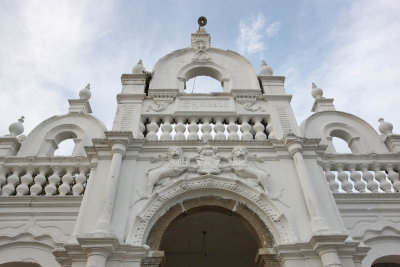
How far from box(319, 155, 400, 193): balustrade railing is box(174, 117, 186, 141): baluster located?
3515 millimetres

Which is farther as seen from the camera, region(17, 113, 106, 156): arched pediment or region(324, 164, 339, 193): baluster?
region(17, 113, 106, 156): arched pediment

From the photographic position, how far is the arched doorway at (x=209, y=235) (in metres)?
6.77

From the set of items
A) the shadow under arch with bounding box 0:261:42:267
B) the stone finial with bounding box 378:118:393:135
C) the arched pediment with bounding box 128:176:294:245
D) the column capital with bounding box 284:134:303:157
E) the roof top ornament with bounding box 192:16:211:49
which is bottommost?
the shadow under arch with bounding box 0:261:42:267

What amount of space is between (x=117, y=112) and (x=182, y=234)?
3923 mm

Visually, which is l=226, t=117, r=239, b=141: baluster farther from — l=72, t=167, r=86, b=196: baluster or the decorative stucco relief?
l=72, t=167, r=86, b=196: baluster

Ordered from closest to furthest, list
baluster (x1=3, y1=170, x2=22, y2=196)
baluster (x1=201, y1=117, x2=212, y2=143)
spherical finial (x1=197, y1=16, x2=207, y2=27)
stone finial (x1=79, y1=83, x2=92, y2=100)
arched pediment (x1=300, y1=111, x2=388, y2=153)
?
baluster (x1=3, y1=170, x2=22, y2=196), baluster (x1=201, y1=117, x2=212, y2=143), arched pediment (x1=300, y1=111, x2=388, y2=153), stone finial (x1=79, y1=83, x2=92, y2=100), spherical finial (x1=197, y1=16, x2=207, y2=27)

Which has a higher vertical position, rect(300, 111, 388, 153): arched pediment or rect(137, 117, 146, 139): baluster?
rect(300, 111, 388, 153): arched pediment

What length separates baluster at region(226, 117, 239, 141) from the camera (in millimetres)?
8156

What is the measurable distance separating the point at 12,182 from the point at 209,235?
5.39 m

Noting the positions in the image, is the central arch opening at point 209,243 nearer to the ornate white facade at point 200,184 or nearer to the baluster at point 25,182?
the ornate white facade at point 200,184

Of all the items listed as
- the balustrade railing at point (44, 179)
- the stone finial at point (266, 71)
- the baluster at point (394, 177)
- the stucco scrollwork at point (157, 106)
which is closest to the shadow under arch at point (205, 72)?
the stone finial at point (266, 71)

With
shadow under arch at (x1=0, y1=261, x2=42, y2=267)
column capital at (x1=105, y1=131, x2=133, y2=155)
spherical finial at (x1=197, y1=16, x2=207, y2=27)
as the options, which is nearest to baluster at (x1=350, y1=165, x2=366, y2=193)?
column capital at (x1=105, y1=131, x2=133, y2=155)

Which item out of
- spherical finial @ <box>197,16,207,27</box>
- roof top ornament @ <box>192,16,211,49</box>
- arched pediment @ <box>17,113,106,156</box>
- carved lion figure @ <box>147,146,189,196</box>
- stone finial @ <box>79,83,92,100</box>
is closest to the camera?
carved lion figure @ <box>147,146,189,196</box>

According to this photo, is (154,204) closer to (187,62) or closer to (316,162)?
(316,162)
